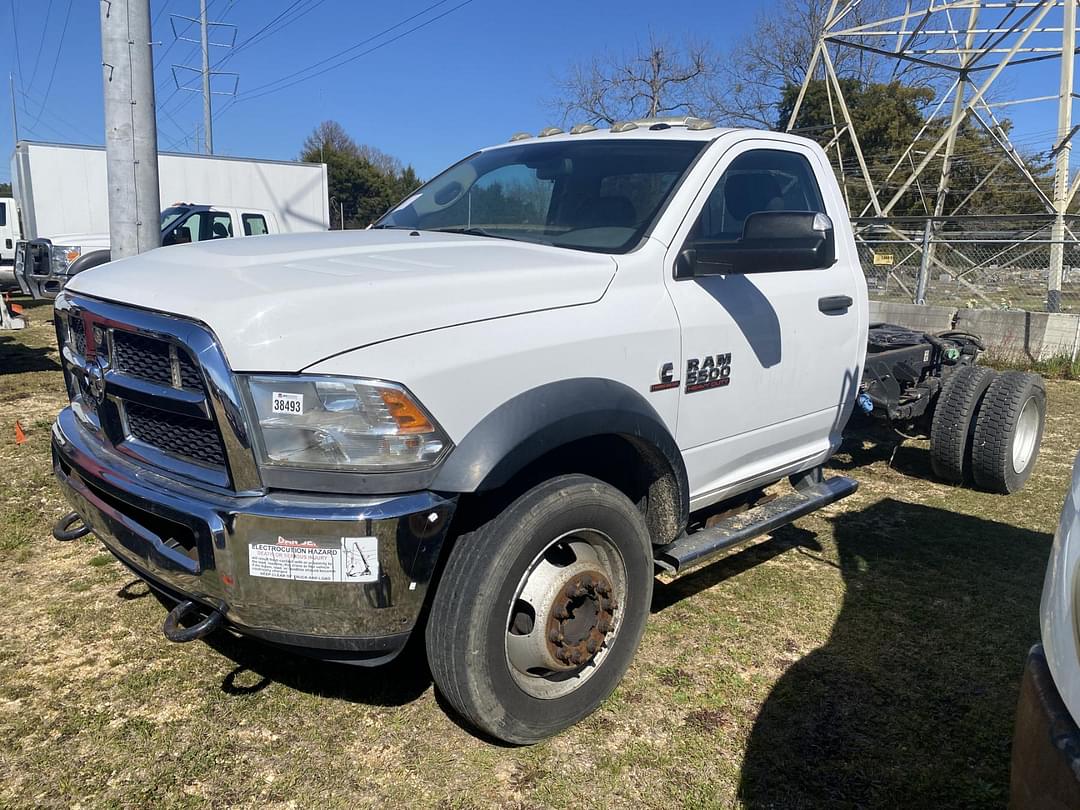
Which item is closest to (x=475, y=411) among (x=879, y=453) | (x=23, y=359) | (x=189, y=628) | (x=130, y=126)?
(x=189, y=628)

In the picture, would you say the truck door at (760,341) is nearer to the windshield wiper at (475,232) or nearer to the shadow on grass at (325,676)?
the windshield wiper at (475,232)

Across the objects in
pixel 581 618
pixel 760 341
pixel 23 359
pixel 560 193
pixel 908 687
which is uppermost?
pixel 560 193

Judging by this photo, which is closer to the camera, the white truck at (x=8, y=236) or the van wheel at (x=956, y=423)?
the van wheel at (x=956, y=423)

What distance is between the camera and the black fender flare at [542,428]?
2.24 m

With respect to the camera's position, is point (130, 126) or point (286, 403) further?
point (130, 126)

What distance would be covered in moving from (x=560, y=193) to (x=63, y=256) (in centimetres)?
1317

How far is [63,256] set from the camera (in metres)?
13.8

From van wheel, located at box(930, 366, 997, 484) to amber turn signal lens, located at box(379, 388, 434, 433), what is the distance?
454cm

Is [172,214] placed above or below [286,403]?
above

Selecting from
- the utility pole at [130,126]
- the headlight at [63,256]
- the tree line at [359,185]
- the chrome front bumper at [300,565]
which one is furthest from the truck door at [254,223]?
the tree line at [359,185]

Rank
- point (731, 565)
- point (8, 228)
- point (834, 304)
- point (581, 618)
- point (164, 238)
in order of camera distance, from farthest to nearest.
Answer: point (8, 228), point (164, 238), point (731, 565), point (834, 304), point (581, 618)

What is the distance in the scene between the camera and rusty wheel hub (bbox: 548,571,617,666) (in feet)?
8.64

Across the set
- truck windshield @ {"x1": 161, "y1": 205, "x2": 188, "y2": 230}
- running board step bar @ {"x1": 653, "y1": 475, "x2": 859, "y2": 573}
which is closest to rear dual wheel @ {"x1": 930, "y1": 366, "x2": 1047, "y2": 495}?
running board step bar @ {"x1": 653, "y1": 475, "x2": 859, "y2": 573}

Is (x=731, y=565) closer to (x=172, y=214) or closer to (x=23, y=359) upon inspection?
(x=23, y=359)
